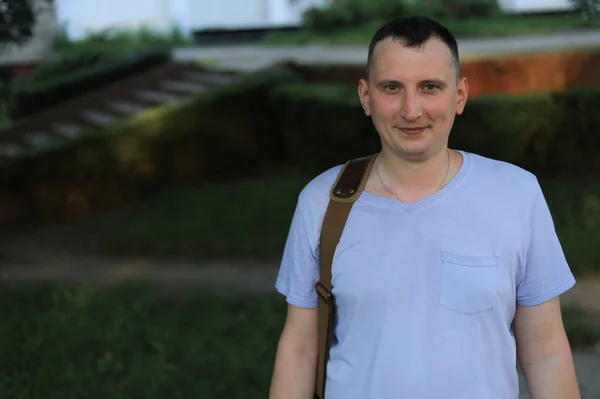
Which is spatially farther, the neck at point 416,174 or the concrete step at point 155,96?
the concrete step at point 155,96

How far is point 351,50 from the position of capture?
1599 cm

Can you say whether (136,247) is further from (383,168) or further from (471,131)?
(383,168)

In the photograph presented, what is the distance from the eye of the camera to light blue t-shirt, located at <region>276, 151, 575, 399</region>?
1798mm

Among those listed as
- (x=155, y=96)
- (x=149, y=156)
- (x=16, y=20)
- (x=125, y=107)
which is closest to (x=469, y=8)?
(x=155, y=96)

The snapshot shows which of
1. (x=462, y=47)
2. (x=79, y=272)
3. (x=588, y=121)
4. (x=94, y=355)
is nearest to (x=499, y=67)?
(x=588, y=121)

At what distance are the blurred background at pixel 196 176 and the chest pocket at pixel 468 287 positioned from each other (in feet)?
10.1

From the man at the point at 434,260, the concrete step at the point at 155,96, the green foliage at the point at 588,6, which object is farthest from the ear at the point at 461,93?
the concrete step at the point at 155,96

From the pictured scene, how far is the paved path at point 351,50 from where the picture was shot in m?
13.0

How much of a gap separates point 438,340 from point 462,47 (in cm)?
1373

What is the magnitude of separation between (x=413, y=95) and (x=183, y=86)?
41.7 feet

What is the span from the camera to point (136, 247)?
9.27m

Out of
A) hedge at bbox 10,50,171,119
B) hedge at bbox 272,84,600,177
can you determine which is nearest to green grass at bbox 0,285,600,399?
hedge at bbox 272,84,600,177

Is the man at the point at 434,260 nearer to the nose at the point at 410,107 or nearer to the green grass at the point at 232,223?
the nose at the point at 410,107

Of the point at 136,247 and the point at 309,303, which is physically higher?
the point at 309,303
